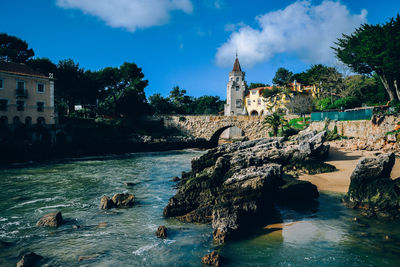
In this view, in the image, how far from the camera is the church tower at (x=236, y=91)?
7881cm

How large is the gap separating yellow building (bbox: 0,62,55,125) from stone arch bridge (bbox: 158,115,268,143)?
73.2 ft

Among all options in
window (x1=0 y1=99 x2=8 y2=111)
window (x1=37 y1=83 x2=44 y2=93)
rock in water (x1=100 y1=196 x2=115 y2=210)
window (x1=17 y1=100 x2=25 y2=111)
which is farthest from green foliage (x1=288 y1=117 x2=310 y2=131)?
window (x1=0 y1=99 x2=8 y2=111)

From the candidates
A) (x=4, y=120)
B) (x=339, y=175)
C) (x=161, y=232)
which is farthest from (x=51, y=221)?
(x=4, y=120)

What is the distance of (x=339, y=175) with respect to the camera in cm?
1895

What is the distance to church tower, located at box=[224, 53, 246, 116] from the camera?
78812 mm

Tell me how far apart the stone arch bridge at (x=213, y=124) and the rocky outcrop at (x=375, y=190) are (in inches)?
1578

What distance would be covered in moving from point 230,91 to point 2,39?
5638 cm

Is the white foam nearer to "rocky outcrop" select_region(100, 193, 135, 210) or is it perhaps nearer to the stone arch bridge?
"rocky outcrop" select_region(100, 193, 135, 210)

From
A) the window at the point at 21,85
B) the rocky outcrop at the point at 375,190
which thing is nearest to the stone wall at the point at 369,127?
the rocky outcrop at the point at 375,190

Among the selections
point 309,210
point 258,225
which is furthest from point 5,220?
point 309,210

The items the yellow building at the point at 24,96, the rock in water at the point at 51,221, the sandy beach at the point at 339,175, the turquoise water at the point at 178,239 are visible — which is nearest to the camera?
the turquoise water at the point at 178,239

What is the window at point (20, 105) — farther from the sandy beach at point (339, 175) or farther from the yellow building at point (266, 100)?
the yellow building at point (266, 100)

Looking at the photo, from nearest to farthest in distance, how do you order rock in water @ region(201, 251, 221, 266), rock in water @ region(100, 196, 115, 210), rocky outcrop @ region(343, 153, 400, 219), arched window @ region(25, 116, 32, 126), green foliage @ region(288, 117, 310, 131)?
rock in water @ region(201, 251, 221, 266)
rocky outcrop @ region(343, 153, 400, 219)
rock in water @ region(100, 196, 115, 210)
arched window @ region(25, 116, 32, 126)
green foliage @ region(288, 117, 310, 131)

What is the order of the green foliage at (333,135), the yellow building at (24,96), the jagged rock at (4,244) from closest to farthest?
the jagged rock at (4,244), the green foliage at (333,135), the yellow building at (24,96)
